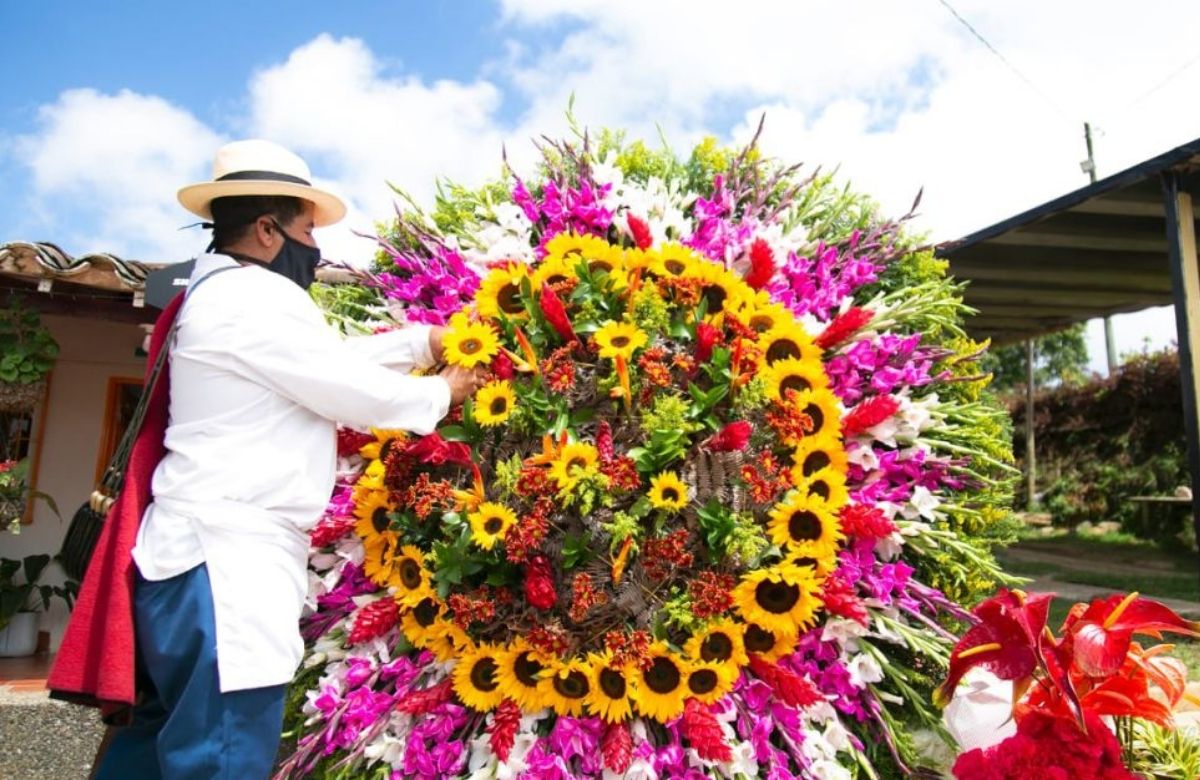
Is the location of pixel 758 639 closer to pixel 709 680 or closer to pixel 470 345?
pixel 709 680

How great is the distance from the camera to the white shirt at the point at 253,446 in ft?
6.64

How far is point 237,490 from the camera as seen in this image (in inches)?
81.2

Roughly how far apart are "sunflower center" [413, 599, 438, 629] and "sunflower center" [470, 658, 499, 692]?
186 millimetres

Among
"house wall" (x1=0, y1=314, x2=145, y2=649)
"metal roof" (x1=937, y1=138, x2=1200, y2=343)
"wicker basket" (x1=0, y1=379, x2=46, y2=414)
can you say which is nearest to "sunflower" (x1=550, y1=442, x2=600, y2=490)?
"metal roof" (x1=937, y1=138, x2=1200, y2=343)

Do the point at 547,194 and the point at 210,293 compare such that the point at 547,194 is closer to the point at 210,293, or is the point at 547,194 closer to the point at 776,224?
the point at 776,224

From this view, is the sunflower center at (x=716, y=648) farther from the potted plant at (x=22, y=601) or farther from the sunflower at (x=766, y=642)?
the potted plant at (x=22, y=601)

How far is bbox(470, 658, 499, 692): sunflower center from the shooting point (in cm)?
241

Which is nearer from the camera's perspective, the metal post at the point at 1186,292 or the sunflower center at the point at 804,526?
the sunflower center at the point at 804,526

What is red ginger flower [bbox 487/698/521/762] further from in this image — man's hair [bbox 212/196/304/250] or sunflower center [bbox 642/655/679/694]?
man's hair [bbox 212/196/304/250]

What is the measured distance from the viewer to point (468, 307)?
279 centimetres

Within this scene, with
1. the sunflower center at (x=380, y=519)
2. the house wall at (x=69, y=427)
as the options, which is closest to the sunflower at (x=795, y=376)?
the sunflower center at (x=380, y=519)

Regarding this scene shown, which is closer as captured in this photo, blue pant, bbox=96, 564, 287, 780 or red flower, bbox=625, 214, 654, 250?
blue pant, bbox=96, 564, 287, 780

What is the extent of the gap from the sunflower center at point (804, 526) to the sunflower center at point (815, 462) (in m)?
0.14

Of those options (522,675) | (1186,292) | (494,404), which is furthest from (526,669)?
(1186,292)
